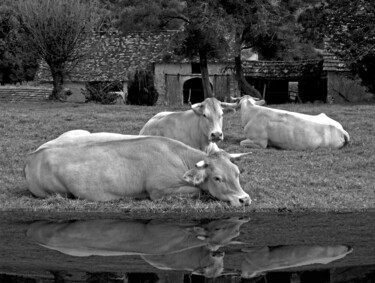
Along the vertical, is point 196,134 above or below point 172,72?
above

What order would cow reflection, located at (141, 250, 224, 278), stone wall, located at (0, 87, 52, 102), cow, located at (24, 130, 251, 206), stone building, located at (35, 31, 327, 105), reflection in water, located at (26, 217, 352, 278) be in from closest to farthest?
cow reflection, located at (141, 250, 224, 278), reflection in water, located at (26, 217, 352, 278), cow, located at (24, 130, 251, 206), stone wall, located at (0, 87, 52, 102), stone building, located at (35, 31, 327, 105)

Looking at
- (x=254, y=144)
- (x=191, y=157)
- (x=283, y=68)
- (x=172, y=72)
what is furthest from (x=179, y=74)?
(x=191, y=157)

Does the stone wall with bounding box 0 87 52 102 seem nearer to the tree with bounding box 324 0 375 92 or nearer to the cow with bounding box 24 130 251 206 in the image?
the tree with bounding box 324 0 375 92

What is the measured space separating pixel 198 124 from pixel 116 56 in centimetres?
3722

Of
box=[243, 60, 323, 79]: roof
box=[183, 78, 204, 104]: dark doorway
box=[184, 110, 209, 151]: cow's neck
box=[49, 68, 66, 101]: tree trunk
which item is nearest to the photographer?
box=[184, 110, 209, 151]: cow's neck

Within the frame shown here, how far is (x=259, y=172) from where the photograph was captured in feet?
49.5

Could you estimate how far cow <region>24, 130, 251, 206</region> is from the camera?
12438 millimetres

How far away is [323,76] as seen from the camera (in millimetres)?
46500

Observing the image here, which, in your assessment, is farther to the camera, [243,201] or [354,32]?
[354,32]

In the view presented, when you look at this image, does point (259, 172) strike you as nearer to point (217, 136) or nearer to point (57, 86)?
point (217, 136)

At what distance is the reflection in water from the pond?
0.04 feet

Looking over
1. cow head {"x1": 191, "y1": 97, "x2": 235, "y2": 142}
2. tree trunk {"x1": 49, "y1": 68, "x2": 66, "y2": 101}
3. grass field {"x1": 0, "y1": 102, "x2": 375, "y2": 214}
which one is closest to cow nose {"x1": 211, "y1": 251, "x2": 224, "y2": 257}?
grass field {"x1": 0, "y1": 102, "x2": 375, "y2": 214}

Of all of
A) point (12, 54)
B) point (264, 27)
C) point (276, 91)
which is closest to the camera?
point (264, 27)

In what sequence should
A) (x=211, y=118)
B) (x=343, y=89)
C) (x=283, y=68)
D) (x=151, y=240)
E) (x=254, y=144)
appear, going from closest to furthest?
(x=151, y=240)
(x=211, y=118)
(x=254, y=144)
(x=343, y=89)
(x=283, y=68)
